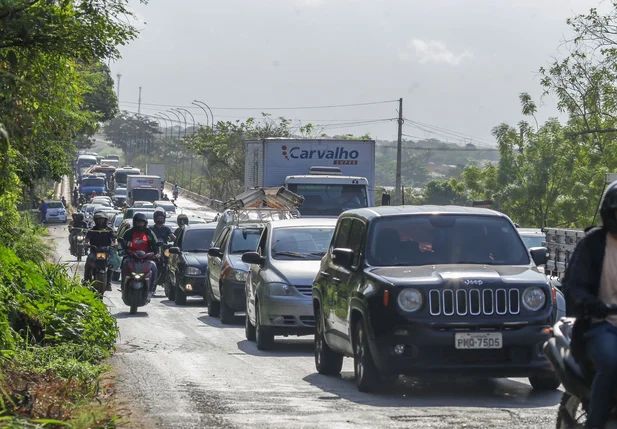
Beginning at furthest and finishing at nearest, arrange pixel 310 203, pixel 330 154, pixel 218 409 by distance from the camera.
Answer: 1. pixel 330 154
2. pixel 310 203
3. pixel 218 409

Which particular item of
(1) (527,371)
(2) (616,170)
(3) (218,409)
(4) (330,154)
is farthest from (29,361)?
(2) (616,170)

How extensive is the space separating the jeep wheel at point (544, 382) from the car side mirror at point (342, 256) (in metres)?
2.02

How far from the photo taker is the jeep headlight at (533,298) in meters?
9.95

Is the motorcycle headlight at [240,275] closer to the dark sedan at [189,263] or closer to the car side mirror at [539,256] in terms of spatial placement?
the dark sedan at [189,263]

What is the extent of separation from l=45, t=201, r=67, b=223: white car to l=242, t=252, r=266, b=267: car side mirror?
202 feet

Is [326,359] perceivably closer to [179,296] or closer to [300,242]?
[300,242]

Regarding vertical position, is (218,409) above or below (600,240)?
below

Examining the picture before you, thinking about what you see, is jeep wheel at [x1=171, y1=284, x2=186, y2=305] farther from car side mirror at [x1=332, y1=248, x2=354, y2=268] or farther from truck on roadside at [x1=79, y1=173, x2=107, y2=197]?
truck on roadside at [x1=79, y1=173, x2=107, y2=197]

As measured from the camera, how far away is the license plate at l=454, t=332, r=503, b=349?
9.66 meters

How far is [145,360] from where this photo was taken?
12734 millimetres

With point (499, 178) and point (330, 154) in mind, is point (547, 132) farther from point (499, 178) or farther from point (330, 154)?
point (330, 154)

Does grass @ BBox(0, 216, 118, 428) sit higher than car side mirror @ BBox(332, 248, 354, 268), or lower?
lower

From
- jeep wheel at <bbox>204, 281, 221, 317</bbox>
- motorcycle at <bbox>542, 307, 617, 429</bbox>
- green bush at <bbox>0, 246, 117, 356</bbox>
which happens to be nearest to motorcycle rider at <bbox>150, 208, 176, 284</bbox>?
jeep wheel at <bbox>204, 281, 221, 317</bbox>

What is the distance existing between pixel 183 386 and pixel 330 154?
19.4m
